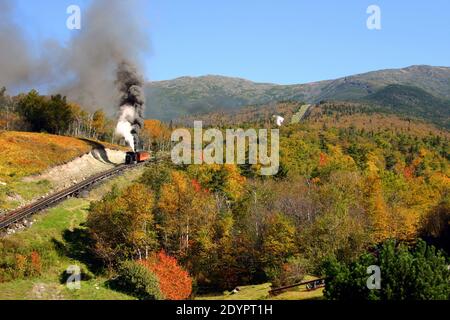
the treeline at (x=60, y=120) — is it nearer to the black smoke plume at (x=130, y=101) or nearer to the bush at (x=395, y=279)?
the black smoke plume at (x=130, y=101)

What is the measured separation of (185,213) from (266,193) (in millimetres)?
14750

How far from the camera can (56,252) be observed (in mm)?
48406

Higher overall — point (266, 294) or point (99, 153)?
point (99, 153)

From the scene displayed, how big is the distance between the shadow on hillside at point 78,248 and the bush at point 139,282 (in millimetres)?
6837

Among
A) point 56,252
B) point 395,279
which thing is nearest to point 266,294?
point 395,279

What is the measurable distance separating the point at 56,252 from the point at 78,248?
3.97 metres

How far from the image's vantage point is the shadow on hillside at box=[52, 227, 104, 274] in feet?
163

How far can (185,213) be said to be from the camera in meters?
58.0

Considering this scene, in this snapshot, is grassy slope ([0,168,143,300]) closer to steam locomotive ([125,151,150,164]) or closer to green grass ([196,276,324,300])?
green grass ([196,276,324,300])

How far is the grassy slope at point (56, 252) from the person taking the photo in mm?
37031

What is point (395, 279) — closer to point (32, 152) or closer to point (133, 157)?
point (32, 152)

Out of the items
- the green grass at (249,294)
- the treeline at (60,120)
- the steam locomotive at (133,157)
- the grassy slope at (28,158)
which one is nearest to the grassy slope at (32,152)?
the grassy slope at (28,158)

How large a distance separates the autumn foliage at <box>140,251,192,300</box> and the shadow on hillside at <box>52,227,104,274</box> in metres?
5.54

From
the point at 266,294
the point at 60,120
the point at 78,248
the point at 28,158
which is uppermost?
the point at 60,120
